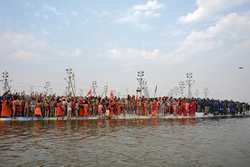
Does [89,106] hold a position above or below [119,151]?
above

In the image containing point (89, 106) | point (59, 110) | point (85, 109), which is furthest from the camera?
point (89, 106)

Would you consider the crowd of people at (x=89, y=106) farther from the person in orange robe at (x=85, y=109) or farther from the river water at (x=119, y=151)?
the river water at (x=119, y=151)

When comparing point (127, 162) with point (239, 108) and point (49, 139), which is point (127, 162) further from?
point (239, 108)

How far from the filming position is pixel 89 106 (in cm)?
3259

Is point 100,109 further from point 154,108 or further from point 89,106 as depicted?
point 154,108

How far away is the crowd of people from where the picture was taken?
29.2 metres

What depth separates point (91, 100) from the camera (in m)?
33.5

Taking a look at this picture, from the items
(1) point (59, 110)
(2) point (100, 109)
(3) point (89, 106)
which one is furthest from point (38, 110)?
(2) point (100, 109)

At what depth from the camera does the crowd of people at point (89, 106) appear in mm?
29188

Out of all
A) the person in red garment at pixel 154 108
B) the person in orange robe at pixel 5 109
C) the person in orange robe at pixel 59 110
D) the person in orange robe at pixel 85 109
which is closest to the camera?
the person in orange robe at pixel 5 109

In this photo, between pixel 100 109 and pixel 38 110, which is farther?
pixel 100 109

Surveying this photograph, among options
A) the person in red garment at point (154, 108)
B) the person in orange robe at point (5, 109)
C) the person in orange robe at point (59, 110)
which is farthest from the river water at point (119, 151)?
the person in red garment at point (154, 108)

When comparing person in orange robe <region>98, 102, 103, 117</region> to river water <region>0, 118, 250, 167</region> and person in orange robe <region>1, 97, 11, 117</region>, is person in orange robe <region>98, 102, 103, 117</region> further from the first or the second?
river water <region>0, 118, 250, 167</region>

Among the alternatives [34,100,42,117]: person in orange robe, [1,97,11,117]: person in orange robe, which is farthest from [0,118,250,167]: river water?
[34,100,42,117]: person in orange robe
